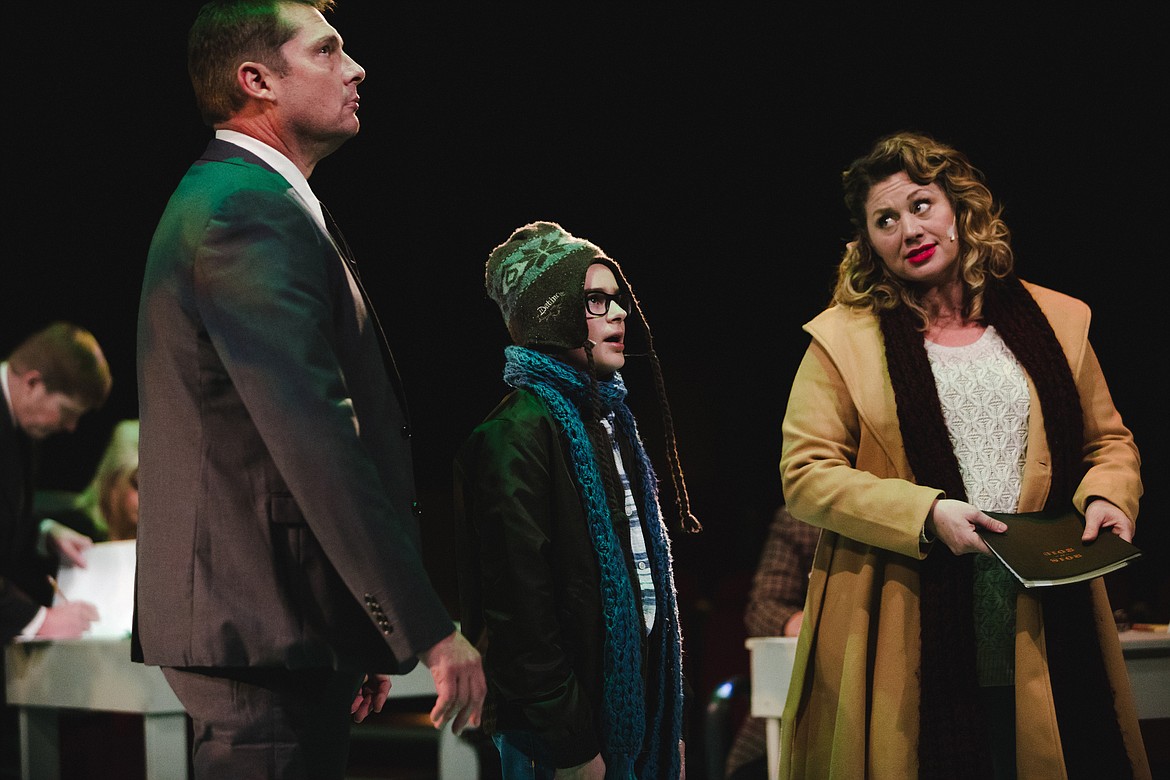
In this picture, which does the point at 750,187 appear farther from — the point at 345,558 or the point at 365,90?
the point at 345,558

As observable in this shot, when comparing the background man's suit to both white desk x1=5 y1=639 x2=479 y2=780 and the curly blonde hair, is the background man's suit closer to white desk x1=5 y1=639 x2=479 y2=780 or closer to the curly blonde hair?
white desk x1=5 y1=639 x2=479 y2=780

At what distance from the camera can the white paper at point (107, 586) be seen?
3.38m

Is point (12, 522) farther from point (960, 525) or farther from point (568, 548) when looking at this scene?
point (960, 525)

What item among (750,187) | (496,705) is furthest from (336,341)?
(750,187)

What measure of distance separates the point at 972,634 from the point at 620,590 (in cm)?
61

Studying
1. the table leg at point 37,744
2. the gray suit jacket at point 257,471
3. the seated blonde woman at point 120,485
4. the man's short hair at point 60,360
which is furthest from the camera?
the seated blonde woman at point 120,485

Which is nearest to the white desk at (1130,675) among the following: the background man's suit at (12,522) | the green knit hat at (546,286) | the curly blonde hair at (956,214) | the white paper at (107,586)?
the curly blonde hair at (956,214)

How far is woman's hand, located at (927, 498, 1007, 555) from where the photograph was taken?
6.14 feet

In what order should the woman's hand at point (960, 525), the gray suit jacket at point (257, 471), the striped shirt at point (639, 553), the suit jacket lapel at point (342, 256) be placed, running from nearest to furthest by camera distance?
1. the gray suit jacket at point (257, 471)
2. the suit jacket lapel at point (342, 256)
3. the woman's hand at point (960, 525)
4. the striped shirt at point (639, 553)

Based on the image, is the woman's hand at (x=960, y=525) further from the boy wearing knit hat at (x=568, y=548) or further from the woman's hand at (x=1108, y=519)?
the boy wearing knit hat at (x=568, y=548)

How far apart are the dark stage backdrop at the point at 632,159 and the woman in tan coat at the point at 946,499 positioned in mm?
2428

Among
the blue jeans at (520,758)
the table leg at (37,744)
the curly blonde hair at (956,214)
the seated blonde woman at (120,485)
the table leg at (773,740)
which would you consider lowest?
the table leg at (37,744)

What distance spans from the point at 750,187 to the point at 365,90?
65.4 inches

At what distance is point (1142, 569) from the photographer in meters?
4.67
